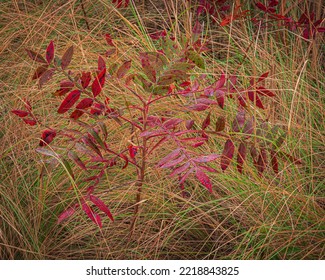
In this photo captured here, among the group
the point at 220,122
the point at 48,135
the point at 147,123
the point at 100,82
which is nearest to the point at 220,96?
the point at 220,122

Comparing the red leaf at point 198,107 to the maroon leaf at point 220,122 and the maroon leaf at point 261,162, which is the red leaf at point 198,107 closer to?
the maroon leaf at point 220,122

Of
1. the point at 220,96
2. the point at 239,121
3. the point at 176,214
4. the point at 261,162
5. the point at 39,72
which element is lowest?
the point at 176,214

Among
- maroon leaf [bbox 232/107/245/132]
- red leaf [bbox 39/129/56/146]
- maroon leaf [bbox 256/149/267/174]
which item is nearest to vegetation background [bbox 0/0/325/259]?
maroon leaf [bbox 256/149/267/174]

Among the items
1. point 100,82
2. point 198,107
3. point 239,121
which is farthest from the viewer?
point 239,121

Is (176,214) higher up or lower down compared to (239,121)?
lower down

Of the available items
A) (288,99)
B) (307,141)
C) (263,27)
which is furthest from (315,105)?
(263,27)

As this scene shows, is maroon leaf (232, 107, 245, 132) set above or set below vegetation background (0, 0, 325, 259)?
above

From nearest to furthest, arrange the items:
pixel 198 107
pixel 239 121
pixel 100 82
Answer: pixel 100 82
pixel 198 107
pixel 239 121

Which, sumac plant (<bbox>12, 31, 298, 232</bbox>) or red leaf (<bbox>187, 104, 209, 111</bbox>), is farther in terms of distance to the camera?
red leaf (<bbox>187, 104, 209, 111</bbox>)

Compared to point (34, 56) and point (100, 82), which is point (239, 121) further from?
point (34, 56)

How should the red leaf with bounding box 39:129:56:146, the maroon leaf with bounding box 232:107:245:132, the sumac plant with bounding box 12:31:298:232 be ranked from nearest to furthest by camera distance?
the sumac plant with bounding box 12:31:298:232 < the red leaf with bounding box 39:129:56:146 < the maroon leaf with bounding box 232:107:245:132

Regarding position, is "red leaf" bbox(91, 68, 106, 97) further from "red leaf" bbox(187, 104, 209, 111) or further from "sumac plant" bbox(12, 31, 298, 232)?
"red leaf" bbox(187, 104, 209, 111)

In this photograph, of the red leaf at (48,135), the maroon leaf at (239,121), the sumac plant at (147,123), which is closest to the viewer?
the sumac plant at (147,123)

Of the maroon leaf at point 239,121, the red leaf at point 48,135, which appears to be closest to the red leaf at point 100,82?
the red leaf at point 48,135
